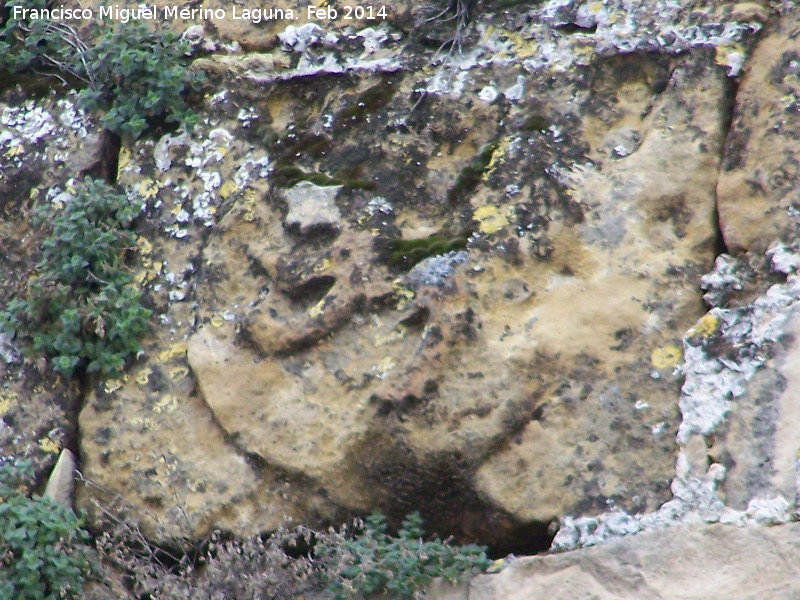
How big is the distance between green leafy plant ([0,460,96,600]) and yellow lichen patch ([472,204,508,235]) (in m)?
1.61

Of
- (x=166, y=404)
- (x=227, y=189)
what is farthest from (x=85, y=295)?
(x=227, y=189)

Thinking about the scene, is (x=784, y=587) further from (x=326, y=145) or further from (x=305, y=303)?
(x=326, y=145)

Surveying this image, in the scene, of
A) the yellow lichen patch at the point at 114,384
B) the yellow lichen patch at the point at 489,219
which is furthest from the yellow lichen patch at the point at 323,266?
the yellow lichen patch at the point at 114,384

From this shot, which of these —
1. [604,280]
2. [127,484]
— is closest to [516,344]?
[604,280]

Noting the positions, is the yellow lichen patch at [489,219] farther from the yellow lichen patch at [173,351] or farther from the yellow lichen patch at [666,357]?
the yellow lichen patch at [173,351]

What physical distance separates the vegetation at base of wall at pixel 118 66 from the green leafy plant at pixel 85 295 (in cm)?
35

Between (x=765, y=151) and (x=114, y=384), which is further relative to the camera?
(x=114, y=384)

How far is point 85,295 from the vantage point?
3.06 meters

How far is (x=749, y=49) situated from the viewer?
273 centimetres

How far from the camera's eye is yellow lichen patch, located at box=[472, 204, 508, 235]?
9.06 feet

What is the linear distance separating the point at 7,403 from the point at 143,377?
517 mm

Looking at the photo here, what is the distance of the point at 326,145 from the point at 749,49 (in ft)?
4.67

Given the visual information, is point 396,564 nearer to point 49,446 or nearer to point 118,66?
point 49,446

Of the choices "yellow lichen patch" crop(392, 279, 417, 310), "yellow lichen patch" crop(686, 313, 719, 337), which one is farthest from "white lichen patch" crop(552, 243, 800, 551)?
"yellow lichen patch" crop(392, 279, 417, 310)
